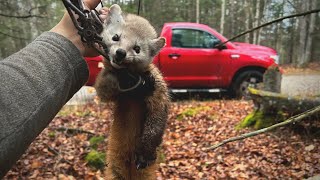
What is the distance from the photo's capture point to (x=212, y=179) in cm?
514

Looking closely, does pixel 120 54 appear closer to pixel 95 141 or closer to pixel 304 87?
pixel 95 141

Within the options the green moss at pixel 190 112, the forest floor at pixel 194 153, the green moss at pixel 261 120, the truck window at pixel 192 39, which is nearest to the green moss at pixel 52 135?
the forest floor at pixel 194 153

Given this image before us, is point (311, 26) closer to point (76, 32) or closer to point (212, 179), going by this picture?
point (212, 179)

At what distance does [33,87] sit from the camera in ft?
4.56

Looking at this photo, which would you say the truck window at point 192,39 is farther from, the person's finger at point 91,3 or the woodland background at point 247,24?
the person's finger at point 91,3

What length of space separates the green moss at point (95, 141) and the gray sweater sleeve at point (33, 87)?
4355mm

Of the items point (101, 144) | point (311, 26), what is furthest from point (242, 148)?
point (311, 26)

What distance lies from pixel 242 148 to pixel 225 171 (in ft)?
3.05

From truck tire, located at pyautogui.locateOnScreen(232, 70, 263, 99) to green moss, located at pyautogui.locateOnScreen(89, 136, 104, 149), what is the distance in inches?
212

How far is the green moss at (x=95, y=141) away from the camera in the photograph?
5.95 metres

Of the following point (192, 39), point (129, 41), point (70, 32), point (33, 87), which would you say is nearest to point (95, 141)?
point (129, 41)

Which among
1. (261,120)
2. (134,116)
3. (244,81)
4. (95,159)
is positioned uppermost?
(134,116)

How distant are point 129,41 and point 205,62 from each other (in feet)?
24.6

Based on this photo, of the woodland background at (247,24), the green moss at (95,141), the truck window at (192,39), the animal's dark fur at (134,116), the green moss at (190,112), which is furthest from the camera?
the woodland background at (247,24)
